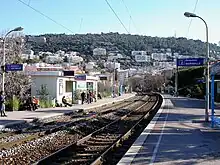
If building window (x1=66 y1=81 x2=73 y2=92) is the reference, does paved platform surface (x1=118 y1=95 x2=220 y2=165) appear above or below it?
below

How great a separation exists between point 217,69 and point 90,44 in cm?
15289

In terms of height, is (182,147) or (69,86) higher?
(69,86)

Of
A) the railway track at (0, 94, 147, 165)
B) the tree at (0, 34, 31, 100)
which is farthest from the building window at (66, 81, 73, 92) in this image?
the railway track at (0, 94, 147, 165)

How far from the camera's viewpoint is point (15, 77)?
41.7 m

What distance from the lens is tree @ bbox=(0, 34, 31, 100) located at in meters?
40.6

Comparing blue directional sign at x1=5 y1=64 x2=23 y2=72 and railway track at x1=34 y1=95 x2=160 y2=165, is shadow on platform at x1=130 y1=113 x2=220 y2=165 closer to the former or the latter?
railway track at x1=34 y1=95 x2=160 y2=165

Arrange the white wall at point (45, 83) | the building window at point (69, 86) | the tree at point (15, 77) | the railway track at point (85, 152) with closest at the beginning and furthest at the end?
1. the railway track at point (85, 152)
2. the tree at point (15, 77)
3. the white wall at point (45, 83)
4. the building window at point (69, 86)

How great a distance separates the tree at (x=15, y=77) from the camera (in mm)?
40562

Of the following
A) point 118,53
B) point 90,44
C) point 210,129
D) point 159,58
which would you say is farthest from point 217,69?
point 159,58

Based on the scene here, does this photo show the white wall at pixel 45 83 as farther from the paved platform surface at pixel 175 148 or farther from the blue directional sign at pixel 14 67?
the paved platform surface at pixel 175 148

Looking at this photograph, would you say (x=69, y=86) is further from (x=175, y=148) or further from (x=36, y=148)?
(x=175, y=148)

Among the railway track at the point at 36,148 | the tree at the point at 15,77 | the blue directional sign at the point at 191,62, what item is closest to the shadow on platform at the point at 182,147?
the railway track at the point at 36,148

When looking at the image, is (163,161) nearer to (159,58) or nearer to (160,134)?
(160,134)

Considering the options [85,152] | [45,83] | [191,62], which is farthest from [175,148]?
[45,83]
